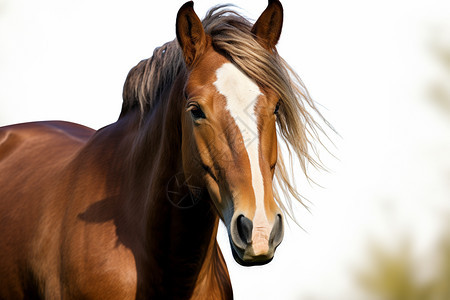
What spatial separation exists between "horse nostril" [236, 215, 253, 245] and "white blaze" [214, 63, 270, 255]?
0.07 feet

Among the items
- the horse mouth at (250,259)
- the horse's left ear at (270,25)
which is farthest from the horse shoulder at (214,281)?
the horse's left ear at (270,25)

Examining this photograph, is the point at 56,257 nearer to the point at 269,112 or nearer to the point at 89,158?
the point at 89,158

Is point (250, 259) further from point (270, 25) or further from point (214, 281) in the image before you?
point (270, 25)

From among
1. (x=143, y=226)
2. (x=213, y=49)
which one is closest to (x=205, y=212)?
(x=143, y=226)

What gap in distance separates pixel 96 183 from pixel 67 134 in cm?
129

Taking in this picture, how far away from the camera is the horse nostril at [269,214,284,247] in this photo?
298cm

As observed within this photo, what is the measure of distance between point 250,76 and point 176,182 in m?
0.71

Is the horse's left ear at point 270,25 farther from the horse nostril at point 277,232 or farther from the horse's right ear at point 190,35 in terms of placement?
the horse nostril at point 277,232

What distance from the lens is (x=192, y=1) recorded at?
348 centimetres

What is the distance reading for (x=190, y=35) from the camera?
3.54 metres

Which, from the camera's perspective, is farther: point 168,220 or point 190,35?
point 168,220

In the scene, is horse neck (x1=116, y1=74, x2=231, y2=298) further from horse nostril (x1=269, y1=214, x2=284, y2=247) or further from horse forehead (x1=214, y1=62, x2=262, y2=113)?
horse nostril (x1=269, y1=214, x2=284, y2=247)

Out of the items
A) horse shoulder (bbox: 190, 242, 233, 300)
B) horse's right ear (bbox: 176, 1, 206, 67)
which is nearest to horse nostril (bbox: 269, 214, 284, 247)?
horse shoulder (bbox: 190, 242, 233, 300)

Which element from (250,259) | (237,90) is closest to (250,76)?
(237,90)
